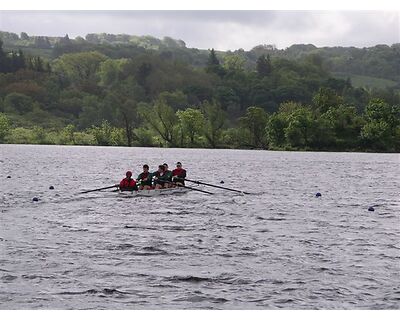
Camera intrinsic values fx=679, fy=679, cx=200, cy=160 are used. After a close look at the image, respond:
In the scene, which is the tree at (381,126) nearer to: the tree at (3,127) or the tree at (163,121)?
the tree at (163,121)

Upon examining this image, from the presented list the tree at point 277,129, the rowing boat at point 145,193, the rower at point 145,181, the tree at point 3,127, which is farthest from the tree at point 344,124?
the rower at point 145,181

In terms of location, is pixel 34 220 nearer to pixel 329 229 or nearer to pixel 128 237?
pixel 128 237

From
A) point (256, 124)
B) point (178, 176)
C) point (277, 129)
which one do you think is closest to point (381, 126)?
point (277, 129)

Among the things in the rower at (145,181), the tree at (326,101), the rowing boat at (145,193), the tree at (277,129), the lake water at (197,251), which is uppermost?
the tree at (326,101)

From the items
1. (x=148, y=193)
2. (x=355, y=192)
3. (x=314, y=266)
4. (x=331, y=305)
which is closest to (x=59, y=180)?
(x=148, y=193)

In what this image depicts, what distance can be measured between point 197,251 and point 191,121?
139m

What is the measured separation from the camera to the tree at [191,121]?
16725cm

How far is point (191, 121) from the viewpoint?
168375mm

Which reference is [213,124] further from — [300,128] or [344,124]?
[344,124]

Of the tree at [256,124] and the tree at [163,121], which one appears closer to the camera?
the tree at [256,124]

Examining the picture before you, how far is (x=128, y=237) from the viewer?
3384cm

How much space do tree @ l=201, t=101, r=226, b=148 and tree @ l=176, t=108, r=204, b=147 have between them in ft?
6.55

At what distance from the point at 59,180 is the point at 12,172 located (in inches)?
527

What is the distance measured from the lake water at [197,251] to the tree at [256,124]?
11219 cm
